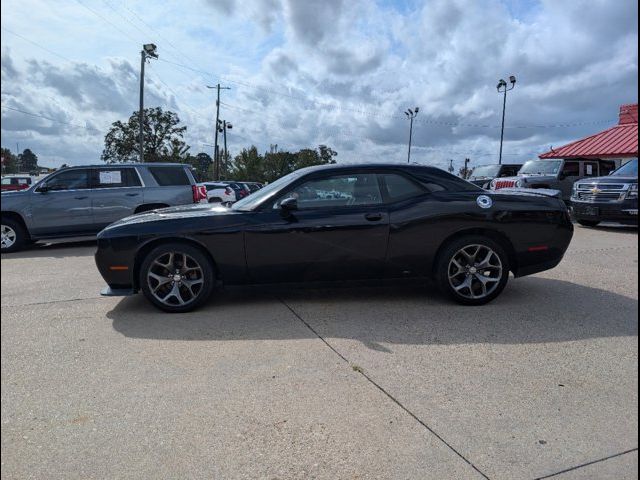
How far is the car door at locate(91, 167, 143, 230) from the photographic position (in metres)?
9.16

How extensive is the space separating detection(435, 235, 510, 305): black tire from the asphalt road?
0.18 metres

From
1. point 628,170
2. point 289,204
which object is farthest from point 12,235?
point 628,170

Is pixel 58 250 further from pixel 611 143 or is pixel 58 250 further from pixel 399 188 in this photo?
pixel 611 143

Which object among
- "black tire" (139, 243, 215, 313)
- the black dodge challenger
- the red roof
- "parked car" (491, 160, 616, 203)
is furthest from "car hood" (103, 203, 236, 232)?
the red roof

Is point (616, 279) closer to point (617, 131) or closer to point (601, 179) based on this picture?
point (601, 179)

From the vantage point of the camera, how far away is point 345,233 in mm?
4570

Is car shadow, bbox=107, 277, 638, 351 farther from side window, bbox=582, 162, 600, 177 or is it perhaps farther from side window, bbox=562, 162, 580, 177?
side window, bbox=582, 162, 600, 177

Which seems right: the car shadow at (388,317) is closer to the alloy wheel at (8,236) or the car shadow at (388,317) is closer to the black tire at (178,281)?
the black tire at (178,281)

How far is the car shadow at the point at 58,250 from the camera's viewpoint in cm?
844

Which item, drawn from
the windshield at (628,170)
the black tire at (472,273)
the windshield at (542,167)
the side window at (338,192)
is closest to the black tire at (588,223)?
the windshield at (628,170)

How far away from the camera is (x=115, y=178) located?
9320 millimetres

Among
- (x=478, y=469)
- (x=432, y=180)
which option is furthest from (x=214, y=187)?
(x=478, y=469)

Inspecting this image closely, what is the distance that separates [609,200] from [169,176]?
10.3 m

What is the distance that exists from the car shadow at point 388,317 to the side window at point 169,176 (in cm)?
483
